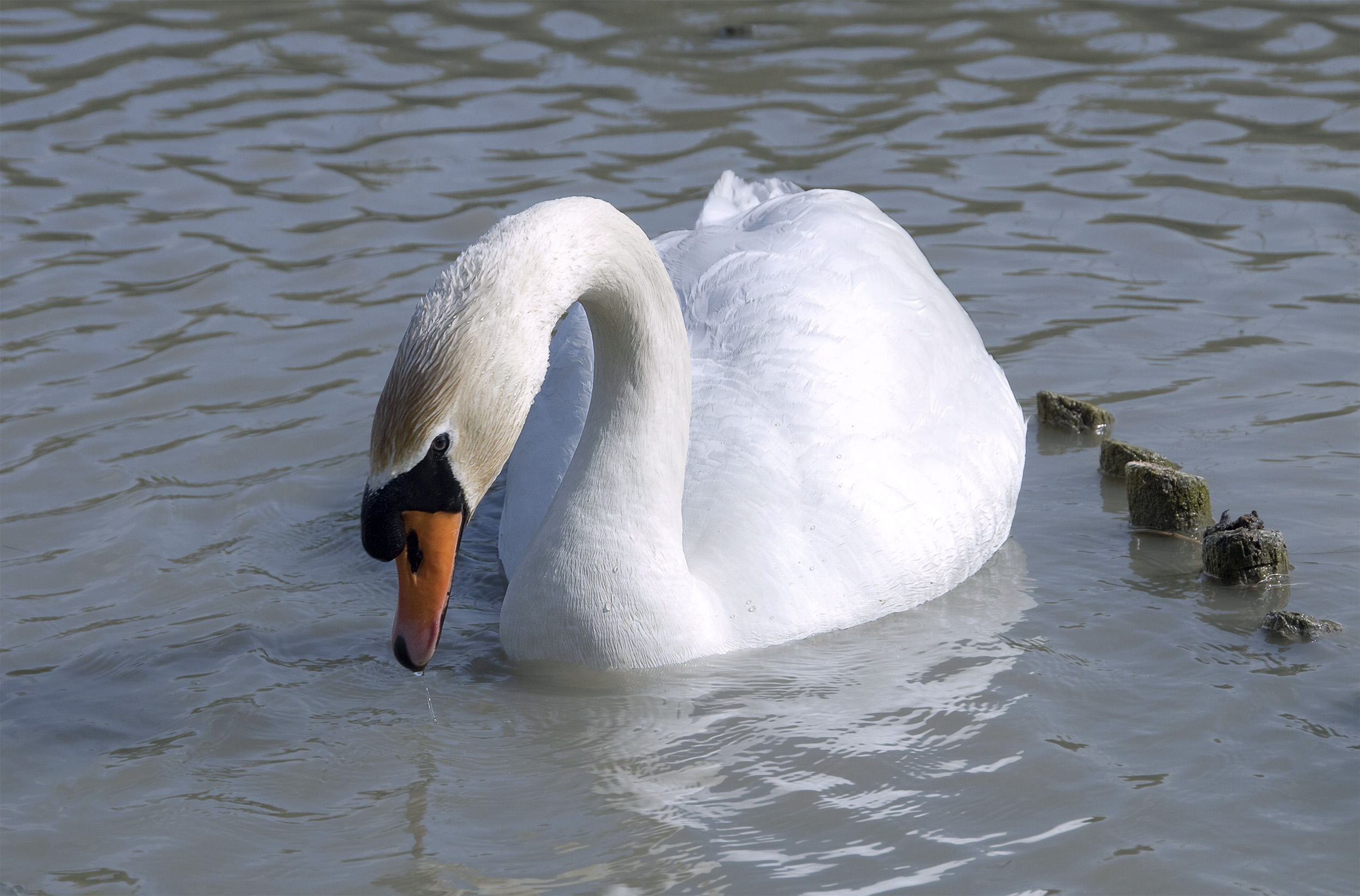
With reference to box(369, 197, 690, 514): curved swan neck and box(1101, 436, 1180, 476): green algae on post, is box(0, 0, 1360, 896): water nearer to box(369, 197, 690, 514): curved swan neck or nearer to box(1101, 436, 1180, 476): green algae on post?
box(1101, 436, 1180, 476): green algae on post

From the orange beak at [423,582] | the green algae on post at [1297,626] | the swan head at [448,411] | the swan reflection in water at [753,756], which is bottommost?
the swan reflection in water at [753,756]

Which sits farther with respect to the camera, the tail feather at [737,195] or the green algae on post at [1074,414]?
the tail feather at [737,195]

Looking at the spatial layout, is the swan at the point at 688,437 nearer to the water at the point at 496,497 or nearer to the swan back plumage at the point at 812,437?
the swan back plumage at the point at 812,437

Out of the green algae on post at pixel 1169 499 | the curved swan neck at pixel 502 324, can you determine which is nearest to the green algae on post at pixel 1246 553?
the green algae on post at pixel 1169 499

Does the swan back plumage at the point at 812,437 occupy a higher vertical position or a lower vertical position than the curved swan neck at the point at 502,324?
lower

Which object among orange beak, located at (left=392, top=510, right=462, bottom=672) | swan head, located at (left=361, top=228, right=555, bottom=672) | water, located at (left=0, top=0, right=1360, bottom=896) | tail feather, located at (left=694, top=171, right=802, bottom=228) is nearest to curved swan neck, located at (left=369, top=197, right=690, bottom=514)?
swan head, located at (left=361, top=228, right=555, bottom=672)

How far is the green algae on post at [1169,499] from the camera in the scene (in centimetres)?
592

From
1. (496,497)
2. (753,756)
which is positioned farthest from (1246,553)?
(496,497)

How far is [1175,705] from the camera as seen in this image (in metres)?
Answer: 4.86

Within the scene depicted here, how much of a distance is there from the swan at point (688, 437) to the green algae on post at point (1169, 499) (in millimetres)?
460

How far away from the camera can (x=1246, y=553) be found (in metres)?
5.52

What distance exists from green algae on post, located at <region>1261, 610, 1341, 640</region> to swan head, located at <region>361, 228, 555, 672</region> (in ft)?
8.38

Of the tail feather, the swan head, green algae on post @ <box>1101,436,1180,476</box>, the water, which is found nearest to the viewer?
the swan head

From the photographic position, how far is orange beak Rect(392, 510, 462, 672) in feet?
13.9
